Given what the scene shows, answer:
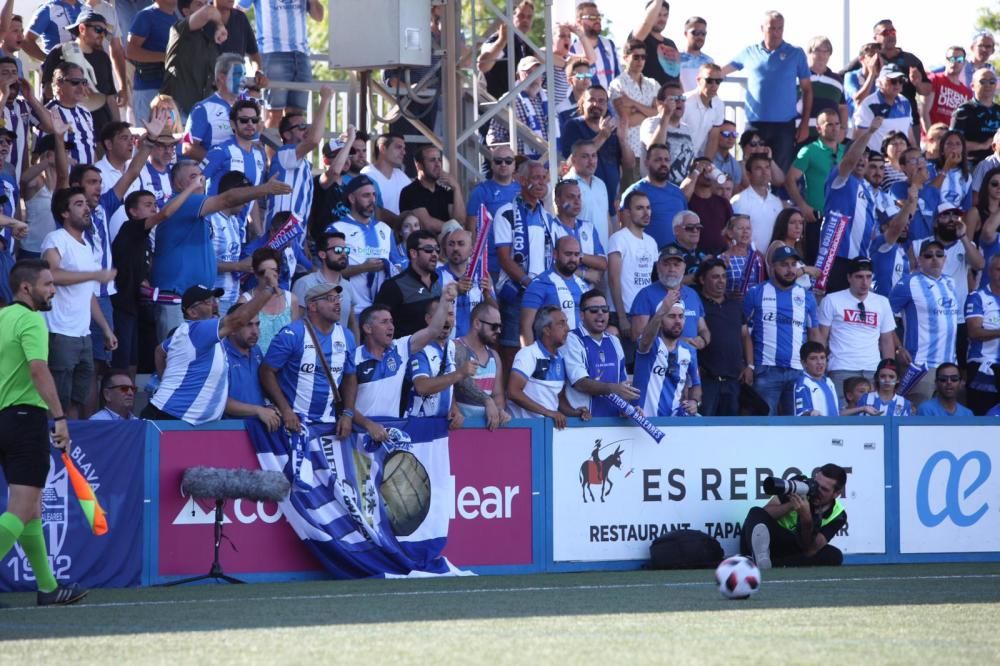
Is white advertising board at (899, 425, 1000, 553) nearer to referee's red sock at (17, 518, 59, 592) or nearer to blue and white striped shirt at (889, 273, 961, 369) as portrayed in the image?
blue and white striped shirt at (889, 273, 961, 369)

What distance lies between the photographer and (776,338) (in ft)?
51.8

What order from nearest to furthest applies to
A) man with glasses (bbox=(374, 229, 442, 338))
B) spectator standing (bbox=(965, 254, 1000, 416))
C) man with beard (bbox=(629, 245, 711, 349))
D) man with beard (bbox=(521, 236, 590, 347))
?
man with glasses (bbox=(374, 229, 442, 338)), man with beard (bbox=(521, 236, 590, 347)), man with beard (bbox=(629, 245, 711, 349)), spectator standing (bbox=(965, 254, 1000, 416))

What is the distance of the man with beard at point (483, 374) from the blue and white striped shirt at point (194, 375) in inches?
85.0

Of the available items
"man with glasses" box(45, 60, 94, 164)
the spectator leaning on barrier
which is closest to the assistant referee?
"man with glasses" box(45, 60, 94, 164)

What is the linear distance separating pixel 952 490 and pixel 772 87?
5.66 meters

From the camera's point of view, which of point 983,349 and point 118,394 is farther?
point 983,349

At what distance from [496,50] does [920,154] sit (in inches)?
193

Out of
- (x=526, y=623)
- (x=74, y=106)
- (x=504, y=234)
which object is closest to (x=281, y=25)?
(x=74, y=106)

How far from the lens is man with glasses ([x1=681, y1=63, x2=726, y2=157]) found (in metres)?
18.2

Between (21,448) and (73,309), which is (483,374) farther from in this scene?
(21,448)

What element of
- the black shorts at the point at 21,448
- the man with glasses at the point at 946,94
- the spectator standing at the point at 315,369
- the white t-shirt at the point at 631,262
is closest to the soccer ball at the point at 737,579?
the spectator standing at the point at 315,369

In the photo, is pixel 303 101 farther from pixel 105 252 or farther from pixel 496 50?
pixel 105 252

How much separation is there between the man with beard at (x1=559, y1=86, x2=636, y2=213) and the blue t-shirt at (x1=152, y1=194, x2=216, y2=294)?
509 centimetres

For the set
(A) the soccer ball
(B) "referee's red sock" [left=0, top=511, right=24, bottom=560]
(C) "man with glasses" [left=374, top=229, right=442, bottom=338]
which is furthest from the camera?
(C) "man with glasses" [left=374, top=229, right=442, bottom=338]
